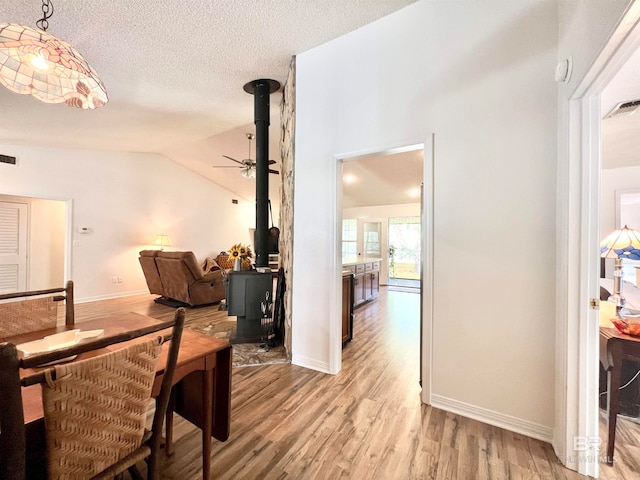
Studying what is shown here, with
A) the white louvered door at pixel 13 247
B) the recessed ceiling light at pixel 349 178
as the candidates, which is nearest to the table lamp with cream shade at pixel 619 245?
the recessed ceiling light at pixel 349 178

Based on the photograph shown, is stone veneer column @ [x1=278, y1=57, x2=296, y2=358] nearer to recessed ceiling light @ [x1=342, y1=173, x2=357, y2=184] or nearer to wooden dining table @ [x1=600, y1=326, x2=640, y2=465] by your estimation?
wooden dining table @ [x1=600, y1=326, x2=640, y2=465]

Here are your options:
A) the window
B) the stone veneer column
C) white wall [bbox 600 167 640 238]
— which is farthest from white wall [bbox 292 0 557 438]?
the window

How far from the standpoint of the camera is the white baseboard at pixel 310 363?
260 cm

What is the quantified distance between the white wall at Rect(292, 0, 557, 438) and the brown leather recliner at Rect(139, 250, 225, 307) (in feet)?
12.1

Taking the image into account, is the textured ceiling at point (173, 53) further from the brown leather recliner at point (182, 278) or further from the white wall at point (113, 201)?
the brown leather recliner at point (182, 278)

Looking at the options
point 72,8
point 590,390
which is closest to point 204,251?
point 72,8

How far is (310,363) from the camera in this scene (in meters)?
2.69

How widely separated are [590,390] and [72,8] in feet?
14.1

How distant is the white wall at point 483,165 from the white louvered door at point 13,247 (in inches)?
272

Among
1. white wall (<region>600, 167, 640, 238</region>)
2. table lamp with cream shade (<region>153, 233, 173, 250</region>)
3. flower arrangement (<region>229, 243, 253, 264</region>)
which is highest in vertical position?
white wall (<region>600, 167, 640, 238</region>)

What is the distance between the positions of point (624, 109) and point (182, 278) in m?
5.96

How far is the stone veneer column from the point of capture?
9.59ft

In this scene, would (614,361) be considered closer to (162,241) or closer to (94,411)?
(94,411)

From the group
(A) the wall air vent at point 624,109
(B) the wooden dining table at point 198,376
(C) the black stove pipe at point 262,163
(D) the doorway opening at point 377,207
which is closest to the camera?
(B) the wooden dining table at point 198,376
